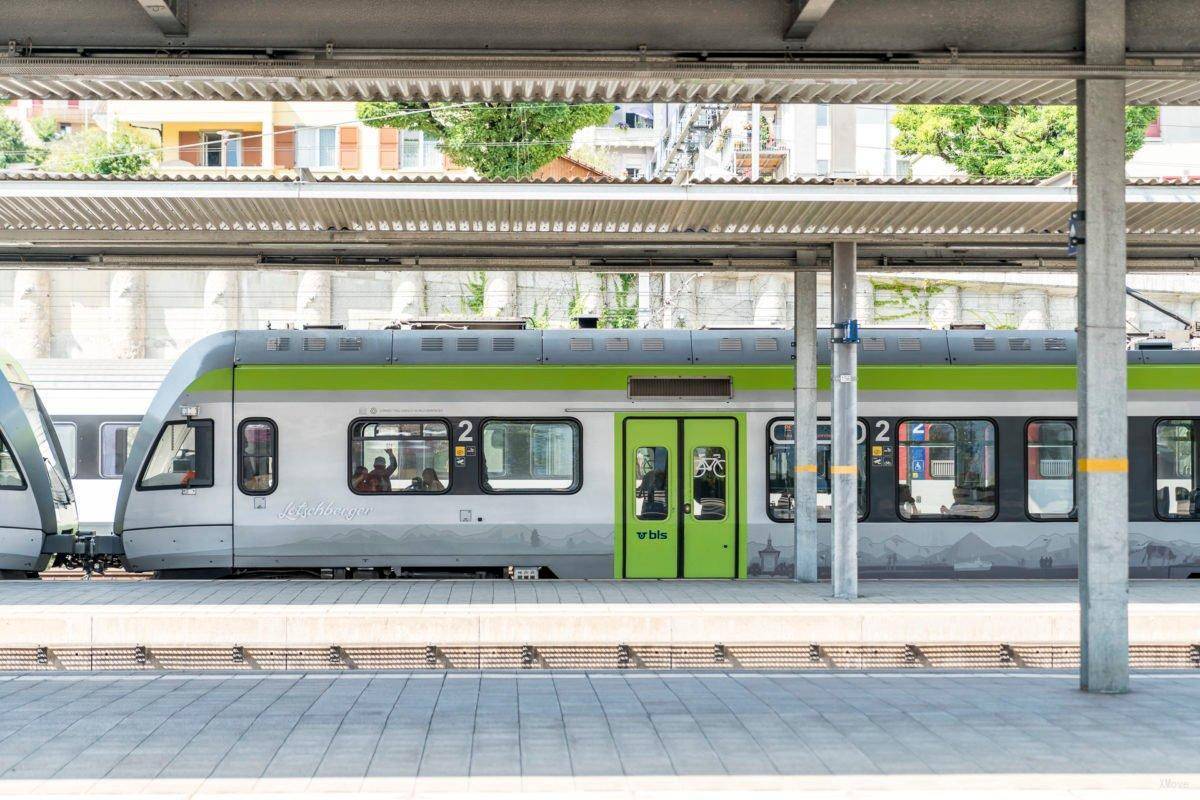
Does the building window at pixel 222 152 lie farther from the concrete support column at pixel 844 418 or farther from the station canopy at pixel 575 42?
the station canopy at pixel 575 42

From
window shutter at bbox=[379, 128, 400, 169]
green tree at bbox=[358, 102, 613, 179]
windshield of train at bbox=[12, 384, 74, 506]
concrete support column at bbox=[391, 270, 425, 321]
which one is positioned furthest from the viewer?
window shutter at bbox=[379, 128, 400, 169]

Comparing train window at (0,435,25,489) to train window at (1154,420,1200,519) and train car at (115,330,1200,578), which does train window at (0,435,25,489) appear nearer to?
train car at (115,330,1200,578)

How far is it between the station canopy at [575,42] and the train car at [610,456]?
6500 mm

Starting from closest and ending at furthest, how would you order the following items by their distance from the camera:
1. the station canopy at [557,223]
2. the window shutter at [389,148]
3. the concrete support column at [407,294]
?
the station canopy at [557,223] < the concrete support column at [407,294] < the window shutter at [389,148]

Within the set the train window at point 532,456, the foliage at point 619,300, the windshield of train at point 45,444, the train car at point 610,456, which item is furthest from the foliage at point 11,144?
the train window at point 532,456

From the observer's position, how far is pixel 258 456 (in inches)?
626

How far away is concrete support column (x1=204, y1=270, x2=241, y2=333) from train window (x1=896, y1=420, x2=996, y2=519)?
92.7 feet

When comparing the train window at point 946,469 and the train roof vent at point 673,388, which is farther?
the train window at point 946,469

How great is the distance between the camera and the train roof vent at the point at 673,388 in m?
16.3

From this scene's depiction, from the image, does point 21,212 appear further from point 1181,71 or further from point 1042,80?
point 1181,71

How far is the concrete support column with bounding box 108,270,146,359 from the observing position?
40.4 meters

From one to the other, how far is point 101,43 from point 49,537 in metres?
8.91

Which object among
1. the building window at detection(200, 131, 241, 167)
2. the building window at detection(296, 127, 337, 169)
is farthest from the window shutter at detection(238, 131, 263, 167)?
the building window at detection(296, 127, 337, 169)

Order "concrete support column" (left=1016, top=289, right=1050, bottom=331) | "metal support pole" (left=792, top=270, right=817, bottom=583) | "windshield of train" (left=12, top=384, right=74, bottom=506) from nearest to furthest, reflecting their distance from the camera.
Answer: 1. "metal support pole" (left=792, top=270, right=817, bottom=583)
2. "windshield of train" (left=12, top=384, right=74, bottom=506)
3. "concrete support column" (left=1016, top=289, right=1050, bottom=331)
